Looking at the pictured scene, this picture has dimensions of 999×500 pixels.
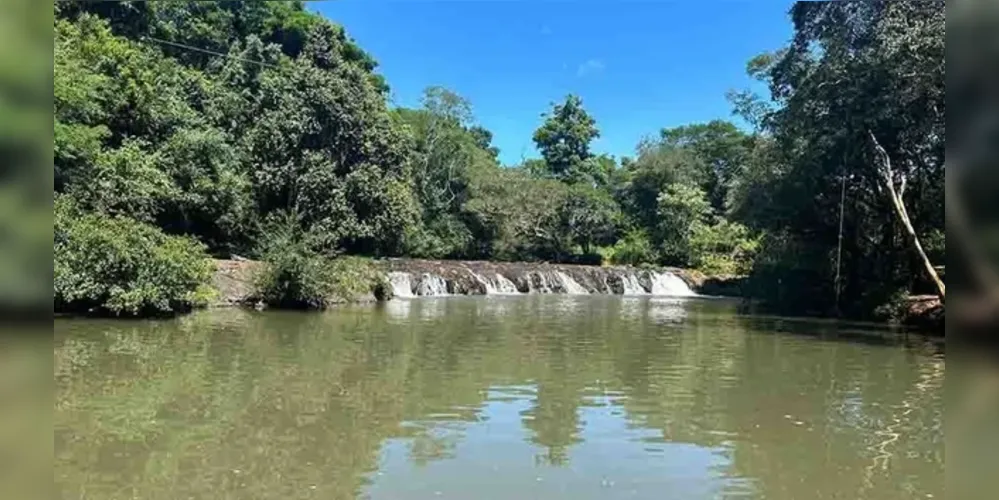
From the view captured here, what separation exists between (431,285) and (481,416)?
2414cm

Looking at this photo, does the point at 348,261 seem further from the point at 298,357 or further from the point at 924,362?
the point at 924,362

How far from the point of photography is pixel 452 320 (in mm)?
20062

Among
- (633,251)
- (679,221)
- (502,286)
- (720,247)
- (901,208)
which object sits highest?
(679,221)

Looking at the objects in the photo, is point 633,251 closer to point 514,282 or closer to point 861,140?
point 514,282

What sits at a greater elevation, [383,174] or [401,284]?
[383,174]

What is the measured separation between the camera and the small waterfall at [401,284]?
3034 cm

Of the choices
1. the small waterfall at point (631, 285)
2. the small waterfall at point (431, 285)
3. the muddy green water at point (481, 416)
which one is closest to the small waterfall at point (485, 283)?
the small waterfall at point (431, 285)

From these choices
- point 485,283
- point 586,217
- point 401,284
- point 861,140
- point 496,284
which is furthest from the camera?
point 586,217

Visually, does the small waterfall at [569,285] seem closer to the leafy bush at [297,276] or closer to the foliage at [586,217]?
the foliage at [586,217]

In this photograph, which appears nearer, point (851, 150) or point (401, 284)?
point (851, 150)

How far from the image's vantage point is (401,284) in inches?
1216

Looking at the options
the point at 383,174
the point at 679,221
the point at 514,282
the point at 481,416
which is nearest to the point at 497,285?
the point at 514,282

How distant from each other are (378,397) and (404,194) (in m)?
23.7
